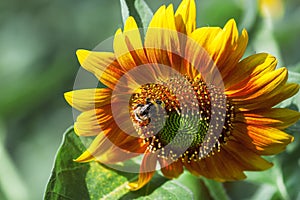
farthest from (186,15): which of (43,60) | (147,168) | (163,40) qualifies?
(43,60)

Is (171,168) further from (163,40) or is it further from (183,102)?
(163,40)

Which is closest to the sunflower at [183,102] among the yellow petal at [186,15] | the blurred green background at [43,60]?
the yellow petal at [186,15]

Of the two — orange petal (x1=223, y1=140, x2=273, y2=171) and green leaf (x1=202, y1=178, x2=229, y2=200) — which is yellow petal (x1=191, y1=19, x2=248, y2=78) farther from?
green leaf (x1=202, y1=178, x2=229, y2=200)

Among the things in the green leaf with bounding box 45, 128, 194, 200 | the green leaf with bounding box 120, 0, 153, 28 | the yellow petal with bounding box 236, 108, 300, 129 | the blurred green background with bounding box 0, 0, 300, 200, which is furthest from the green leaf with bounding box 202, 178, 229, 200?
the blurred green background with bounding box 0, 0, 300, 200

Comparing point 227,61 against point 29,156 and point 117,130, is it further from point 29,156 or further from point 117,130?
point 29,156

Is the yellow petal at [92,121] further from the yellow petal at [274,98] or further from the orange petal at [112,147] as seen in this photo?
the yellow petal at [274,98]

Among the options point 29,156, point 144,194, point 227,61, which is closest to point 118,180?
point 144,194
